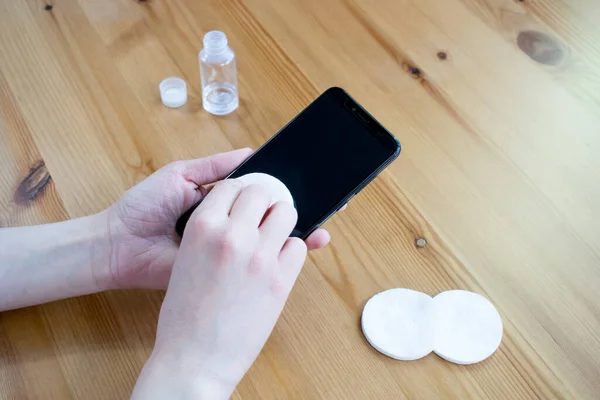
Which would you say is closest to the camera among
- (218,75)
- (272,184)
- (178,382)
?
(178,382)

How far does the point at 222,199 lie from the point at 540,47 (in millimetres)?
618

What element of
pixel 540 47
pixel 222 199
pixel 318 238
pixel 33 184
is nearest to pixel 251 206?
pixel 222 199

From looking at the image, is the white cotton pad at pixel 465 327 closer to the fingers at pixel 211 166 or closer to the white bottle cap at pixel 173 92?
the fingers at pixel 211 166

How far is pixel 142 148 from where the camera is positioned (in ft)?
2.59

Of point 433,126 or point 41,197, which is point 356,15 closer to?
point 433,126

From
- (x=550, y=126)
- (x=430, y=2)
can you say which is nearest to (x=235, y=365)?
(x=550, y=126)

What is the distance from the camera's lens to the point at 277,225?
558 millimetres

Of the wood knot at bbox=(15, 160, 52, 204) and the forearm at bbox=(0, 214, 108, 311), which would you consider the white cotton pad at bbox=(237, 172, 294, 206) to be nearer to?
the forearm at bbox=(0, 214, 108, 311)

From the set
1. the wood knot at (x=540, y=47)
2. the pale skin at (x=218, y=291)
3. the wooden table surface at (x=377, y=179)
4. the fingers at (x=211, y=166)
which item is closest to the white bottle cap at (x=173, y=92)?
the wooden table surface at (x=377, y=179)

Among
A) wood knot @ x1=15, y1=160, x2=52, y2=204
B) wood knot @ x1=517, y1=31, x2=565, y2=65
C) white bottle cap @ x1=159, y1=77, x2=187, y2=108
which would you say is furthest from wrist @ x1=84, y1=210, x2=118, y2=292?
wood knot @ x1=517, y1=31, x2=565, y2=65

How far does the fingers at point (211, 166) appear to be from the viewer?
69 centimetres

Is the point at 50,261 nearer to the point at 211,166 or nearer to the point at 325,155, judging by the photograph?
the point at 211,166

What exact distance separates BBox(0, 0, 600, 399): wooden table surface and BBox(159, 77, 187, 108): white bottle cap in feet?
0.04

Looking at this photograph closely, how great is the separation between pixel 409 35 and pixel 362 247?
1.25 ft
